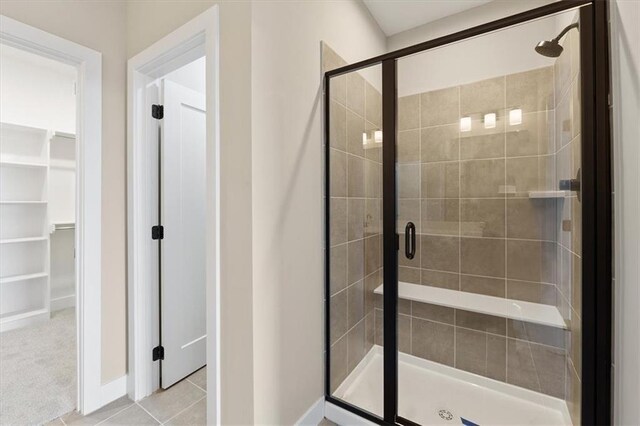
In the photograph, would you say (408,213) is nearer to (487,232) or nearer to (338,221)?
(338,221)

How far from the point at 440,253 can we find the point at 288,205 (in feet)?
3.73

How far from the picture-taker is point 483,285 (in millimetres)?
1886

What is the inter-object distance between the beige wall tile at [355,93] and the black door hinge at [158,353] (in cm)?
201

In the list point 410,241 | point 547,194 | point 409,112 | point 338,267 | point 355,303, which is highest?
point 409,112

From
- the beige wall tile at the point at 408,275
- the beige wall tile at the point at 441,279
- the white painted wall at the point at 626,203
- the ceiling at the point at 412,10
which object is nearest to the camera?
the white painted wall at the point at 626,203

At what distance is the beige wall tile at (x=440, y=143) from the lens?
183cm

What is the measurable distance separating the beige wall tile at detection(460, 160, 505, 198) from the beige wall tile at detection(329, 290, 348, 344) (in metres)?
1.02

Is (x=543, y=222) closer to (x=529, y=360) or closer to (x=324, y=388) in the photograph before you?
(x=529, y=360)

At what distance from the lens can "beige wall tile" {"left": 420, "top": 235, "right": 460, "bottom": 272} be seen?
6.06ft

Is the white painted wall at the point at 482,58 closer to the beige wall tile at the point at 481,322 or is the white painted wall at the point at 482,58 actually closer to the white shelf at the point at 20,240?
the beige wall tile at the point at 481,322

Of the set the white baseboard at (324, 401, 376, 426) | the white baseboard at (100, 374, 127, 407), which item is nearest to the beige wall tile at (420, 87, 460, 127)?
the white baseboard at (324, 401, 376, 426)

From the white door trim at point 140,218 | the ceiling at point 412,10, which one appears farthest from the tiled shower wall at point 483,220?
the white door trim at point 140,218

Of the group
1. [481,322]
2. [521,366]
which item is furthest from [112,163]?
[521,366]

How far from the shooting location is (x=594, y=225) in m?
1.03
